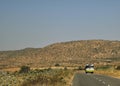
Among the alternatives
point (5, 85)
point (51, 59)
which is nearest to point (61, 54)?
point (51, 59)

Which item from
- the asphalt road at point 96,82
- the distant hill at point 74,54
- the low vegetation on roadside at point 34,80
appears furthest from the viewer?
the distant hill at point 74,54

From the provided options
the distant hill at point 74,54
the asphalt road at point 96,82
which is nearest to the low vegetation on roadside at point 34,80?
the asphalt road at point 96,82

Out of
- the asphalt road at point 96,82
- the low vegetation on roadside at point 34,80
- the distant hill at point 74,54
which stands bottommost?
the asphalt road at point 96,82

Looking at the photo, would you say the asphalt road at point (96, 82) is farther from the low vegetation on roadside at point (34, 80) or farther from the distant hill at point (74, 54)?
the distant hill at point (74, 54)

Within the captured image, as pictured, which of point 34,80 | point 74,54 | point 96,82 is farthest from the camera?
point 74,54

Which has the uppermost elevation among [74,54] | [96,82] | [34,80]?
[74,54]

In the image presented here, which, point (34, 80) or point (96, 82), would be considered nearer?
point (34, 80)

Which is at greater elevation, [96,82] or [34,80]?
[34,80]

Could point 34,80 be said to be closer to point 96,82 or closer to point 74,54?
point 96,82

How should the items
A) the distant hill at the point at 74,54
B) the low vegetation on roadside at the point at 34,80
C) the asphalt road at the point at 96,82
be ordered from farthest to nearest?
the distant hill at the point at 74,54 → the asphalt road at the point at 96,82 → the low vegetation on roadside at the point at 34,80

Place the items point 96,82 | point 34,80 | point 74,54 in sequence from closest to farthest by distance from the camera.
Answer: point 34,80
point 96,82
point 74,54

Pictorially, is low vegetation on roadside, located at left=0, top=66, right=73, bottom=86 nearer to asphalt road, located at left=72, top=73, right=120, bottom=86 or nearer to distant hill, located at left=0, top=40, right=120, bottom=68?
asphalt road, located at left=72, top=73, right=120, bottom=86

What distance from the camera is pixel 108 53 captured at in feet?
563

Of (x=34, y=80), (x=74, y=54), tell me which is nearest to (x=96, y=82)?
(x=34, y=80)
